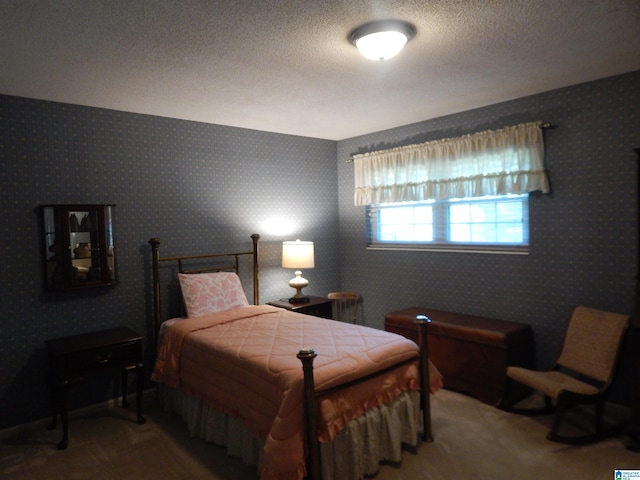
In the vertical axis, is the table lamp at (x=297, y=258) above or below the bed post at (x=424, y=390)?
above

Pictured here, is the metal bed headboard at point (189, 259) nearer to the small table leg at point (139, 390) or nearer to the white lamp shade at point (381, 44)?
the small table leg at point (139, 390)

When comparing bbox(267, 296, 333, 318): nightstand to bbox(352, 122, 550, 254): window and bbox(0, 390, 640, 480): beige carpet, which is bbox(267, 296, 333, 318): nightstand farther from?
bbox(0, 390, 640, 480): beige carpet

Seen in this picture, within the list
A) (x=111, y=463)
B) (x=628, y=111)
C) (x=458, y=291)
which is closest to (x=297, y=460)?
(x=111, y=463)

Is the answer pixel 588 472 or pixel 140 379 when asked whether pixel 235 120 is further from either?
pixel 588 472

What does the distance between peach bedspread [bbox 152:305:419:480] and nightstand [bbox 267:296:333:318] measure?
2.13 ft

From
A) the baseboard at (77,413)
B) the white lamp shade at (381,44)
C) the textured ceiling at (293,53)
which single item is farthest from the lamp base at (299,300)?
the white lamp shade at (381,44)

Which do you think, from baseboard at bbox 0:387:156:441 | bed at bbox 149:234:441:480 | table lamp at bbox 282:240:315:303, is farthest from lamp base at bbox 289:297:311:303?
baseboard at bbox 0:387:156:441

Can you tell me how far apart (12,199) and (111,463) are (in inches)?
76.0

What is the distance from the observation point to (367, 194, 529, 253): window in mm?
3662

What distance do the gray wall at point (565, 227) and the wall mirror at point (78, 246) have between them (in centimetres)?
290

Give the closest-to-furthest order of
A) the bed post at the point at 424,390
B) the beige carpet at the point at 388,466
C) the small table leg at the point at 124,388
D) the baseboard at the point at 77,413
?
1. the beige carpet at the point at 388,466
2. the bed post at the point at 424,390
3. the baseboard at the point at 77,413
4. the small table leg at the point at 124,388

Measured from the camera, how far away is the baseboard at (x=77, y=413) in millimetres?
3021

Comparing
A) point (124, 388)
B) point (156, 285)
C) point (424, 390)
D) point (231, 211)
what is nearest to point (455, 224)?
point (424, 390)

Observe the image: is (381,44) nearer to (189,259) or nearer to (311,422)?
(311,422)
